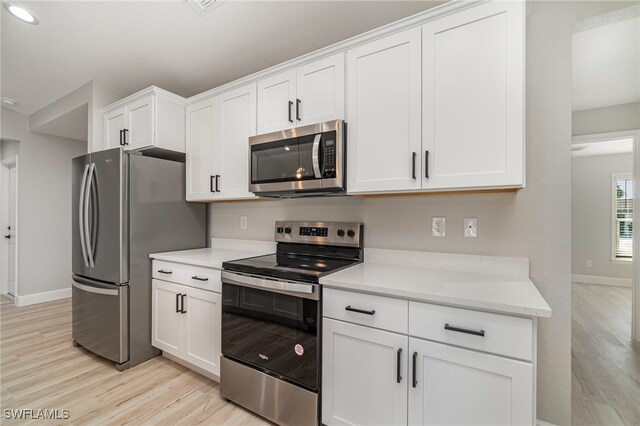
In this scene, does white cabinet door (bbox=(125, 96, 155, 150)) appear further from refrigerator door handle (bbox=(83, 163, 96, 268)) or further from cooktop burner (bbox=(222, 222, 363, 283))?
cooktop burner (bbox=(222, 222, 363, 283))

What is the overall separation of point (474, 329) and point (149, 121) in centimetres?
292

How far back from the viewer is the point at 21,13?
1984 mm

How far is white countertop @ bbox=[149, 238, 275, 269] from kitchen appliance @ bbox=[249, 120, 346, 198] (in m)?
0.60

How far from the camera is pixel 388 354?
138cm

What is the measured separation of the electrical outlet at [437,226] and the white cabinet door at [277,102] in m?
1.19

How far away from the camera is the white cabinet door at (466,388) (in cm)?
112

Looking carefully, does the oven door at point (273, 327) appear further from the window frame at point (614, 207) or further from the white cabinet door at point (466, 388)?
the window frame at point (614, 207)

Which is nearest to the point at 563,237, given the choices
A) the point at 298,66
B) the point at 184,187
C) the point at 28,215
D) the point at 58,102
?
the point at 298,66

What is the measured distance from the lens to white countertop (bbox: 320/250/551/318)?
115cm

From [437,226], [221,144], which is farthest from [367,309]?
[221,144]

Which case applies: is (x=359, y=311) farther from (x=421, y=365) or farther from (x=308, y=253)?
(x=308, y=253)

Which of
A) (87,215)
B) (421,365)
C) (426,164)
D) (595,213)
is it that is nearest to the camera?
(421,365)

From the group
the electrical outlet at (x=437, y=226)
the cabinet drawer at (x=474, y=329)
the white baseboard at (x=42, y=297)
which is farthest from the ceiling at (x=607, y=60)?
the white baseboard at (x=42, y=297)

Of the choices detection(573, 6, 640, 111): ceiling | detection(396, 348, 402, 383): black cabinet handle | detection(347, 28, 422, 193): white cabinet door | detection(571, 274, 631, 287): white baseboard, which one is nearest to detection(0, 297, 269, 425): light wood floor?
detection(396, 348, 402, 383): black cabinet handle
